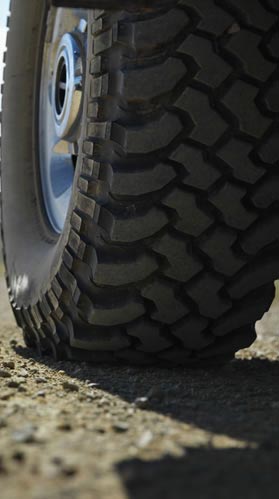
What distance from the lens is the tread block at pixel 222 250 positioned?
1.87 metres

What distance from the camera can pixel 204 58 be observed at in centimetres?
174

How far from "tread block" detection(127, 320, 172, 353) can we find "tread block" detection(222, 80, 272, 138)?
51 centimetres

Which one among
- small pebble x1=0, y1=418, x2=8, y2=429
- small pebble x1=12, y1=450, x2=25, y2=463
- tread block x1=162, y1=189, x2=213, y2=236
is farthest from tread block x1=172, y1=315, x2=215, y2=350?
small pebble x1=12, y1=450, x2=25, y2=463

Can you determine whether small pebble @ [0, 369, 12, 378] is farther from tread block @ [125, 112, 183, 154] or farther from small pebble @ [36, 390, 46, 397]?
tread block @ [125, 112, 183, 154]

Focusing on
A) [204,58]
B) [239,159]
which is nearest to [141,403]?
[239,159]

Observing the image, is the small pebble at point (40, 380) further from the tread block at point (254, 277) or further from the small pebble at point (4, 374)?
the tread block at point (254, 277)

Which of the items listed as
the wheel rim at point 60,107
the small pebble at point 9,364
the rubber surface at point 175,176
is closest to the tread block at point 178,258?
the rubber surface at point 175,176

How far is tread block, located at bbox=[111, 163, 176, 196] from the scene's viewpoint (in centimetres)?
177

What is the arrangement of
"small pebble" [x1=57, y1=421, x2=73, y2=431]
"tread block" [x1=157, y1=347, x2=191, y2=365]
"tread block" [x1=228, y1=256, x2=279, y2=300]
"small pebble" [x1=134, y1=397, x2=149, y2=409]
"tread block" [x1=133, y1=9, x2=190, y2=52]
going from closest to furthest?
"small pebble" [x1=57, y1=421, x2=73, y2=431]
"small pebble" [x1=134, y1=397, x2=149, y2=409]
"tread block" [x1=133, y1=9, x2=190, y2=52]
"tread block" [x1=228, y1=256, x2=279, y2=300]
"tread block" [x1=157, y1=347, x2=191, y2=365]

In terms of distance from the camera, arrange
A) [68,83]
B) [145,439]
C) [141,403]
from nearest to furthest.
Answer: [145,439]
[141,403]
[68,83]

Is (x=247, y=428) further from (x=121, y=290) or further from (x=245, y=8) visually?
(x=245, y=8)

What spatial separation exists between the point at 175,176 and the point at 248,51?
0.98 feet

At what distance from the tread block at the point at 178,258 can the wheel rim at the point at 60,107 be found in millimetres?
611

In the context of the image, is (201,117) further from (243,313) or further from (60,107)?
(60,107)
